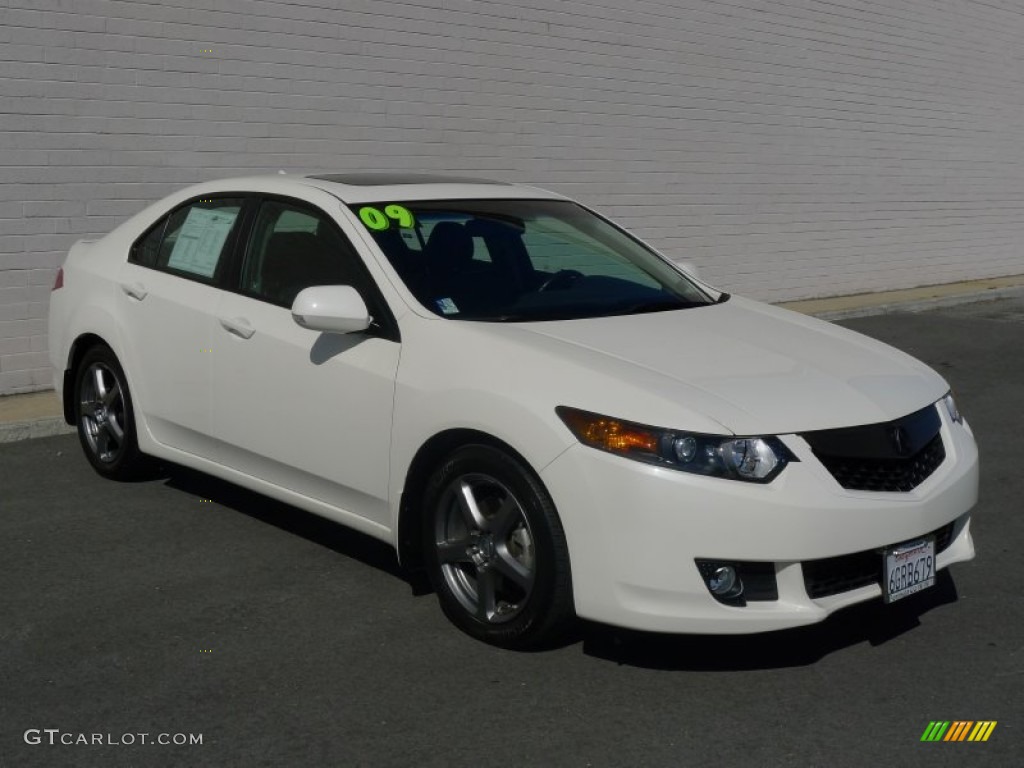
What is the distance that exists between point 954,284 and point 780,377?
14.8 m

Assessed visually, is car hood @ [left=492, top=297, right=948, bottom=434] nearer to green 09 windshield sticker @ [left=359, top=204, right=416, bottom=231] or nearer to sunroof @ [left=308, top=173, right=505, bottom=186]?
green 09 windshield sticker @ [left=359, top=204, right=416, bottom=231]

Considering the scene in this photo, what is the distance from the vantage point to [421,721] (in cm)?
417

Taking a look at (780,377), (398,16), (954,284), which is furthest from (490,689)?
(954,284)

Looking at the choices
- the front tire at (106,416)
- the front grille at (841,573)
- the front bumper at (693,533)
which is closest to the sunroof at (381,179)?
the front tire at (106,416)

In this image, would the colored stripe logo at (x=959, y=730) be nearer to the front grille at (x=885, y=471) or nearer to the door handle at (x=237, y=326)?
the front grille at (x=885, y=471)

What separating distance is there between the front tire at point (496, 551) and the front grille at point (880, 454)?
889 millimetres

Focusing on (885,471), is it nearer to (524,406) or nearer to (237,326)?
(524,406)

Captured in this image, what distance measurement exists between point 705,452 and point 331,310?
1.53 meters

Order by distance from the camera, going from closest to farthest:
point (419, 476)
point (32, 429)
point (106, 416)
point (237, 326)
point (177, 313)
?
point (419, 476)
point (237, 326)
point (177, 313)
point (106, 416)
point (32, 429)

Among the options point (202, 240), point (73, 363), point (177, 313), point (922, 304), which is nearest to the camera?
point (177, 313)

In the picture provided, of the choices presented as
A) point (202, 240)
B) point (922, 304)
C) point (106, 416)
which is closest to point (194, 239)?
point (202, 240)

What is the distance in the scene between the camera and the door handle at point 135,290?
20.7 ft

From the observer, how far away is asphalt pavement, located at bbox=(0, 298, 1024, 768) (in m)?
4.00

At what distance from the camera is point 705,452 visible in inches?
167
